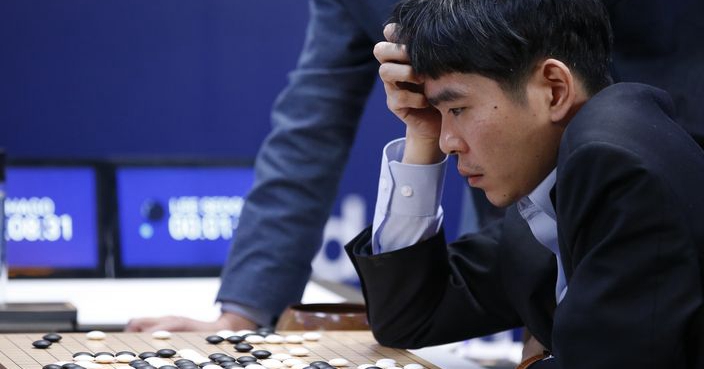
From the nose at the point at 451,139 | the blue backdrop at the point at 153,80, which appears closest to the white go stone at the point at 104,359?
the nose at the point at 451,139

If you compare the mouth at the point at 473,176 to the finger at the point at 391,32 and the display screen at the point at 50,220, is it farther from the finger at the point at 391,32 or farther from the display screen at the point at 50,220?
the display screen at the point at 50,220

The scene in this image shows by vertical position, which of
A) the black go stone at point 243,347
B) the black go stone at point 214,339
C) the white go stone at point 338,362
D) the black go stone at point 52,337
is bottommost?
the black go stone at point 214,339

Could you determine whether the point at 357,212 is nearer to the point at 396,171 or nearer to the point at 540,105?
the point at 396,171

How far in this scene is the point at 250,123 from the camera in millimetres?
4258

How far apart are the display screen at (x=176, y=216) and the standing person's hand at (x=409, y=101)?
1.37 m

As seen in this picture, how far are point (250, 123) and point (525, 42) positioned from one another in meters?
3.06

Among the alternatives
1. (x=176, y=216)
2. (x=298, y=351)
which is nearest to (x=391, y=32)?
(x=298, y=351)

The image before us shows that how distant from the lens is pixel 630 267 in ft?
3.50

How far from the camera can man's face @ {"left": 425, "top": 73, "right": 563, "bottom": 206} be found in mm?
1262

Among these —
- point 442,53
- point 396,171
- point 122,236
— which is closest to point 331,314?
point 396,171

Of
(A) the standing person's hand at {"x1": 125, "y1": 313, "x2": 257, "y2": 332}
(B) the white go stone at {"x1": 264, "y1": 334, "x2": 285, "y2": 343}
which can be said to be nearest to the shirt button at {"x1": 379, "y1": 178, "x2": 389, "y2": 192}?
(B) the white go stone at {"x1": 264, "y1": 334, "x2": 285, "y2": 343}

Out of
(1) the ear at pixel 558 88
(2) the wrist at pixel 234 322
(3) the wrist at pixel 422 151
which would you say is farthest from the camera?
(2) the wrist at pixel 234 322

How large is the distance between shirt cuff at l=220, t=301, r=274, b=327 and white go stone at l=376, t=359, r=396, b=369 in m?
0.54

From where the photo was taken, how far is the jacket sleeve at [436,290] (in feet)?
5.12
